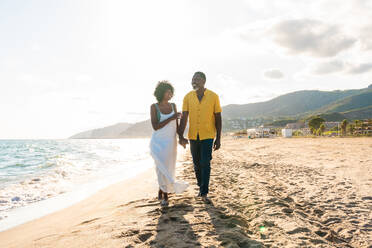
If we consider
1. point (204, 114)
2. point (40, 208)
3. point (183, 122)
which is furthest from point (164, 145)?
point (40, 208)

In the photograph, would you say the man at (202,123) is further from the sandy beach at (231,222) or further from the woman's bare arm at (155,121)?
the sandy beach at (231,222)

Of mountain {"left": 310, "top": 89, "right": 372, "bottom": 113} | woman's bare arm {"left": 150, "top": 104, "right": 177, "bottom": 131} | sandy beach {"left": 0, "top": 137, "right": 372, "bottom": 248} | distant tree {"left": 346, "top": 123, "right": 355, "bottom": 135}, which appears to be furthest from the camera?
mountain {"left": 310, "top": 89, "right": 372, "bottom": 113}

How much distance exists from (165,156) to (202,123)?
0.80 meters

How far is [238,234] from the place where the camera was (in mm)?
2457

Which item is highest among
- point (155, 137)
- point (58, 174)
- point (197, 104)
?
point (197, 104)

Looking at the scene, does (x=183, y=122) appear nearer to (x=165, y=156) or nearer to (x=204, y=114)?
(x=204, y=114)

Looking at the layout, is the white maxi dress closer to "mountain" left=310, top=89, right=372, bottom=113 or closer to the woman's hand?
the woman's hand

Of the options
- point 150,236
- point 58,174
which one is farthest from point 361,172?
point 58,174

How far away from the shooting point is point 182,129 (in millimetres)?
3855

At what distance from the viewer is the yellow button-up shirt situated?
3.70 meters

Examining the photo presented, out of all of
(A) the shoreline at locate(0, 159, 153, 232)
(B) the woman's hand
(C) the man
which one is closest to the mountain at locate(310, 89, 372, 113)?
(C) the man

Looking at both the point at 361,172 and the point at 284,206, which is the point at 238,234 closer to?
the point at 284,206

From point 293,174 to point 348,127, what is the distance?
28618 mm

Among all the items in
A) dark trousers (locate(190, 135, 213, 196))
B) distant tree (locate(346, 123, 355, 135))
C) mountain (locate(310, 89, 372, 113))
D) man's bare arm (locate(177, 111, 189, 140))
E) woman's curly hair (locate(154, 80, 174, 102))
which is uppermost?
mountain (locate(310, 89, 372, 113))
